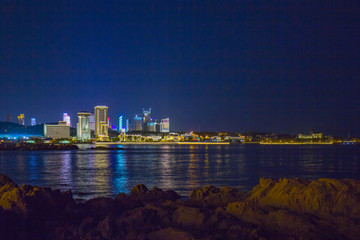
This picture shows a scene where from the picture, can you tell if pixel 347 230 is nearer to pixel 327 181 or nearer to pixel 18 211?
pixel 327 181

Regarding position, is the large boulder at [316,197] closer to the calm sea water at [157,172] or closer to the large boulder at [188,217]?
the large boulder at [188,217]

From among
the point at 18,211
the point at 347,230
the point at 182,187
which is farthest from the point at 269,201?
the point at 182,187

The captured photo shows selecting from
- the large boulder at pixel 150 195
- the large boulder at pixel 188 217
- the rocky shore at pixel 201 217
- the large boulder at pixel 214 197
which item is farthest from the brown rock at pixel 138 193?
the large boulder at pixel 188 217

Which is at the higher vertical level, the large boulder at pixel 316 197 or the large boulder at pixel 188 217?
the large boulder at pixel 316 197

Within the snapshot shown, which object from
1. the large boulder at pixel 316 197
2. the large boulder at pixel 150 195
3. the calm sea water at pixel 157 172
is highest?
the large boulder at pixel 316 197

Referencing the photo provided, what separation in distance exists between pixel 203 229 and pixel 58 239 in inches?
112

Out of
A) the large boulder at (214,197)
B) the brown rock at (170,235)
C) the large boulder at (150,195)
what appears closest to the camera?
the brown rock at (170,235)

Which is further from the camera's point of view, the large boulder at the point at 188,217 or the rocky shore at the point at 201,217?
the large boulder at the point at 188,217

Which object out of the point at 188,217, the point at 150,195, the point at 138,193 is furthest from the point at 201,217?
the point at 138,193

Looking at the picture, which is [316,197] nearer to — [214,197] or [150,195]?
[214,197]

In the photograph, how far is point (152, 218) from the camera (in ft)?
26.5

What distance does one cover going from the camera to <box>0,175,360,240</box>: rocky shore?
23.7 feet

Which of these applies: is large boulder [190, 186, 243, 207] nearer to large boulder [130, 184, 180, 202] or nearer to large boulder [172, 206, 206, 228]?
large boulder [130, 184, 180, 202]

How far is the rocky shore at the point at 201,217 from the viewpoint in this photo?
7238mm
